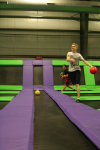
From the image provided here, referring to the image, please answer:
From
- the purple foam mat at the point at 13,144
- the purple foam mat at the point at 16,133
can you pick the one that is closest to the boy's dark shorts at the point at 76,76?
the purple foam mat at the point at 16,133

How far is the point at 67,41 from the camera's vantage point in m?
8.63

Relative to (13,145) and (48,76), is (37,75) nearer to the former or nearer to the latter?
(48,76)

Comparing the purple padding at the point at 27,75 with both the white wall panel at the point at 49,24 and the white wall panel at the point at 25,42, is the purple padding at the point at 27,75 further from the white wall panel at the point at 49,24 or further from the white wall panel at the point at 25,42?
the white wall panel at the point at 49,24

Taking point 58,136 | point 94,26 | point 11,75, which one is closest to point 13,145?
point 58,136

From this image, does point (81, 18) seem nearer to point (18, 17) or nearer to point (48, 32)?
point (48, 32)

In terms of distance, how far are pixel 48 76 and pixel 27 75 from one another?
3.21 feet

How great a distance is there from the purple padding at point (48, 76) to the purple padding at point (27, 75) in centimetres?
62

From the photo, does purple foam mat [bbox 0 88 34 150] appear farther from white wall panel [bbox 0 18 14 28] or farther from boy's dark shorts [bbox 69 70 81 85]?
white wall panel [bbox 0 18 14 28]

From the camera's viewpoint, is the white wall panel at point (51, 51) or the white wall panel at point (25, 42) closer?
the white wall panel at point (25, 42)

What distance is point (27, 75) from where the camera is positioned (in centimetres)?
703

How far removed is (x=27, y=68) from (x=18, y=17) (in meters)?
3.47

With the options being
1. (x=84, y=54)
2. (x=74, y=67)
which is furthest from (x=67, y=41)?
(x=74, y=67)

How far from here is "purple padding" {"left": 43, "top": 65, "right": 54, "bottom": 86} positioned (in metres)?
6.94

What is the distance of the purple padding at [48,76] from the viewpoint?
22.8 feet
